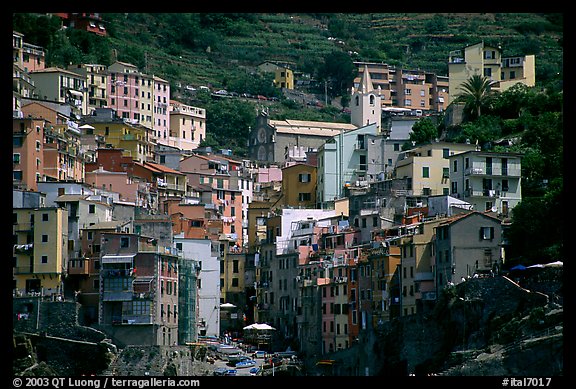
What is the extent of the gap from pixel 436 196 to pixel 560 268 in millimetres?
16279

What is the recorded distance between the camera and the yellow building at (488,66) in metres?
91.9

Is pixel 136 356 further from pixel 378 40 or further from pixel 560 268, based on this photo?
pixel 378 40

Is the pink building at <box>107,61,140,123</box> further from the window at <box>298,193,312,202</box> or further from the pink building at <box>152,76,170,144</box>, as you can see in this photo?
the window at <box>298,193,312,202</box>

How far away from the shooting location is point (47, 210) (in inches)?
2301

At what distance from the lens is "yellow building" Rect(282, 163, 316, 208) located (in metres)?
78.8

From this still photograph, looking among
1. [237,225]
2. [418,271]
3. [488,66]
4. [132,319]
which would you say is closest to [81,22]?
[488,66]

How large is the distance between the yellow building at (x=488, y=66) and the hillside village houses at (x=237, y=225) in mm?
156

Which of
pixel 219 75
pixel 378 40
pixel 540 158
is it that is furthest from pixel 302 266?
pixel 378 40

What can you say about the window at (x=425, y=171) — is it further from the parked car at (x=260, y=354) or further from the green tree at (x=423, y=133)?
the parked car at (x=260, y=354)

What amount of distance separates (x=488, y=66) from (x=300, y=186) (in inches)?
A: 794

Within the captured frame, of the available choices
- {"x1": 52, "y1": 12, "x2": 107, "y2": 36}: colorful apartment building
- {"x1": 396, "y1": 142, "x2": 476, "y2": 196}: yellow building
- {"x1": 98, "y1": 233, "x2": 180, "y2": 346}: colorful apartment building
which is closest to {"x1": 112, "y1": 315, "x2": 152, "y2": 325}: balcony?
{"x1": 98, "y1": 233, "x2": 180, "y2": 346}: colorful apartment building

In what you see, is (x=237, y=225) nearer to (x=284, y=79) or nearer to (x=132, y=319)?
(x=132, y=319)

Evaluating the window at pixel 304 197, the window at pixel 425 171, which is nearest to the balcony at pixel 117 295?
the window at pixel 425 171

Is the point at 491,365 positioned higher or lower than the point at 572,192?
lower
